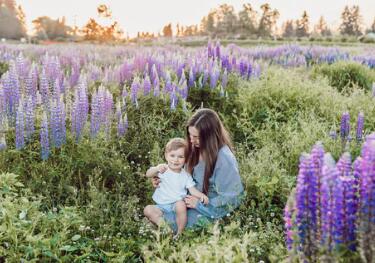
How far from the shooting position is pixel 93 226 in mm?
4336

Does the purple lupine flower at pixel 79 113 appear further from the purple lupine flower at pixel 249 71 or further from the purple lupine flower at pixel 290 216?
the purple lupine flower at pixel 249 71

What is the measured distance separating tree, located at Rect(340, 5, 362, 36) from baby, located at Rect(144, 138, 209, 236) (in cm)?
6732

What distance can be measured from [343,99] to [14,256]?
213 inches

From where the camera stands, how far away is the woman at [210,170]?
452 cm

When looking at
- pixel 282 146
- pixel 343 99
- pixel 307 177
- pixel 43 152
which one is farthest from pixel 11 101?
pixel 343 99

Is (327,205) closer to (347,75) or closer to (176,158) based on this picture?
(176,158)

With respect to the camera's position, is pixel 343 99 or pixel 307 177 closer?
pixel 307 177

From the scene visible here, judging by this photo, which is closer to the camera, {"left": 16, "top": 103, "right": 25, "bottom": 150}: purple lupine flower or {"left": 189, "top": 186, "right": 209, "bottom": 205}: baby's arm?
{"left": 189, "top": 186, "right": 209, "bottom": 205}: baby's arm

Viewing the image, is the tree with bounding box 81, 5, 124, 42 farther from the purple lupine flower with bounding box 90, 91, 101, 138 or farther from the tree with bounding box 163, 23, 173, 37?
the tree with bounding box 163, 23, 173, 37

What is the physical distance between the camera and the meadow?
2.51 metres

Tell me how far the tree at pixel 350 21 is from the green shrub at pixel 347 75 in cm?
6050

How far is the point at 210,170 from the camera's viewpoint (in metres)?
4.63

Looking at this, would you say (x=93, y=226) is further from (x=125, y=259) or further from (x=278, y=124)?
(x=278, y=124)

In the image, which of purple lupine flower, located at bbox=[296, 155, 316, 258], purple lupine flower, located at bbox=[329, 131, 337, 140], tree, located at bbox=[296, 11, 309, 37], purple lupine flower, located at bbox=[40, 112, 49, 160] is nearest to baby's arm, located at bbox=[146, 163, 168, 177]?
purple lupine flower, located at bbox=[40, 112, 49, 160]
